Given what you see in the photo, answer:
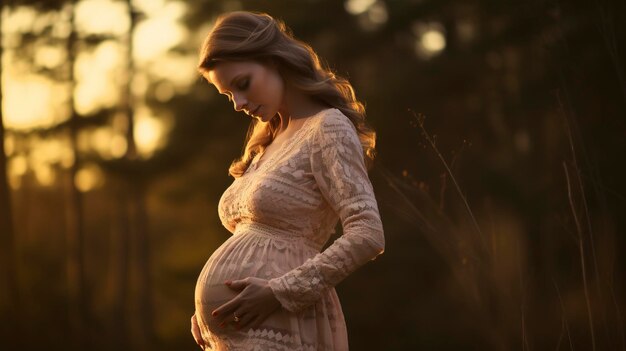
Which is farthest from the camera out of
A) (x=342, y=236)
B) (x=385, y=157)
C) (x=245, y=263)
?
(x=385, y=157)

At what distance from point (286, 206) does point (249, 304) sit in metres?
0.25

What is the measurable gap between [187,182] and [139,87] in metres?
2.73

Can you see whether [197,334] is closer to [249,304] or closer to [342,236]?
[249,304]

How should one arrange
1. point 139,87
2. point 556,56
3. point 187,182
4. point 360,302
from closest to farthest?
point 556,56
point 360,302
point 187,182
point 139,87

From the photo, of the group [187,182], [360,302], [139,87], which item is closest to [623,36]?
[360,302]

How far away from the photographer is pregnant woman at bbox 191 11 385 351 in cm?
243

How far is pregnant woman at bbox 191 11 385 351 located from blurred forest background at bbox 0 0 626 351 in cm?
77

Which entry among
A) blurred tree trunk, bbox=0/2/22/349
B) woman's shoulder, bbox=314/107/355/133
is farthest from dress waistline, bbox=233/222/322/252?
blurred tree trunk, bbox=0/2/22/349

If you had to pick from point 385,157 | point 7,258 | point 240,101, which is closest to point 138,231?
point 7,258

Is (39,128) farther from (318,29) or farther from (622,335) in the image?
(622,335)

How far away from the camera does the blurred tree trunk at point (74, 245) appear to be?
1487 centimetres

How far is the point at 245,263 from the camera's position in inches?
101

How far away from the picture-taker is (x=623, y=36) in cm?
422

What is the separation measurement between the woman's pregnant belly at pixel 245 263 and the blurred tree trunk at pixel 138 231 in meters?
10.2
